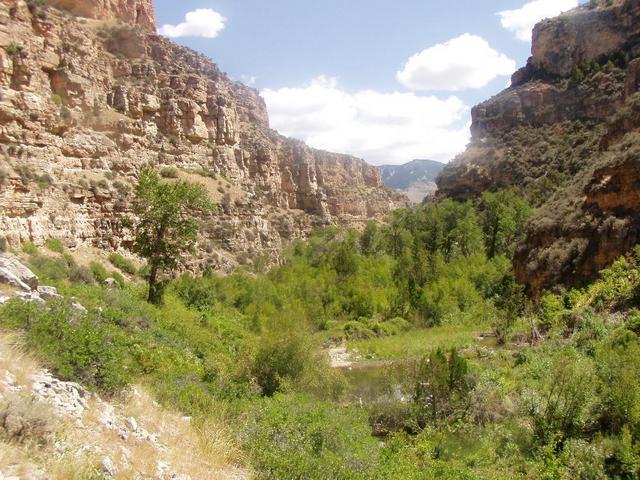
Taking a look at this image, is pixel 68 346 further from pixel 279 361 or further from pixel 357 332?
pixel 357 332

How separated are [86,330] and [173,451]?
9.81 feet

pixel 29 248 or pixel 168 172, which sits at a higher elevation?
pixel 168 172

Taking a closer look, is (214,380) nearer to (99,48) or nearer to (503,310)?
(503,310)

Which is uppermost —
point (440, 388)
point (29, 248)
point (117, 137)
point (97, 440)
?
point (117, 137)

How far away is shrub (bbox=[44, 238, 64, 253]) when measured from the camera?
89.6ft

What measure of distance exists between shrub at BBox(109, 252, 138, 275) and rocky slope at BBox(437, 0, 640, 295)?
88.9 ft

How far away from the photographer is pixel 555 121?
72375mm

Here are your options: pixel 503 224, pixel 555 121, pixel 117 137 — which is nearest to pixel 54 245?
pixel 117 137

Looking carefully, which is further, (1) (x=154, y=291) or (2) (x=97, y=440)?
(1) (x=154, y=291)

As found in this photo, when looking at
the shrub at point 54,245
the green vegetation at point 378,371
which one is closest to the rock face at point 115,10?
the shrub at point 54,245

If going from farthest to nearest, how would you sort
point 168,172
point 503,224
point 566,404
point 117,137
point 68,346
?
point 503,224, point 168,172, point 117,137, point 566,404, point 68,346

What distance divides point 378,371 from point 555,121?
57.4 meters

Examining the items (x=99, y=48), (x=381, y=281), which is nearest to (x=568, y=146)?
(x=381, y=281)

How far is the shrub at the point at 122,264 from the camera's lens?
3191 cm
